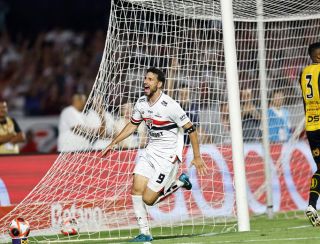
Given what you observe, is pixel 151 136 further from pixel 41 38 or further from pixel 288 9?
pixel 41 38

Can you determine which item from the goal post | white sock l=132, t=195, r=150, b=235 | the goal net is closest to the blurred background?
the goal net

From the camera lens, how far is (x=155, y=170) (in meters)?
13.2

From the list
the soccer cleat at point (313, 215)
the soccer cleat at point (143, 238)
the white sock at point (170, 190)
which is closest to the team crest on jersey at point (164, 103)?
the white sock at point (170, 190)

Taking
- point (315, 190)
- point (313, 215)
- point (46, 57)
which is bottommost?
point (313, 215)

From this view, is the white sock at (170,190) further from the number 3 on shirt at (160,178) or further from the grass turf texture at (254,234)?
the grass turf texture at (254,234)

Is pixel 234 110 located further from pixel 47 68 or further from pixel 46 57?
pixel 46 57

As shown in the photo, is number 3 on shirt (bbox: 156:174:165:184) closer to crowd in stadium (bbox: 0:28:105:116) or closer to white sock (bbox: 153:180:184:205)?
white sock (bbox: 153:180:184:205)

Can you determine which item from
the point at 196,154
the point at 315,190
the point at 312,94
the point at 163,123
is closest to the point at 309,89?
the point at 312,94

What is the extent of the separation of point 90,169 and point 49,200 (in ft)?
2.53

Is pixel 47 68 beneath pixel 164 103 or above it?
above

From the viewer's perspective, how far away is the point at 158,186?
43.2ft

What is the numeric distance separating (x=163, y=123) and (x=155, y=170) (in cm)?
61

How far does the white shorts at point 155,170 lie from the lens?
518 inches

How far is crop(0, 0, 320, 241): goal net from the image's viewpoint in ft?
47.2
